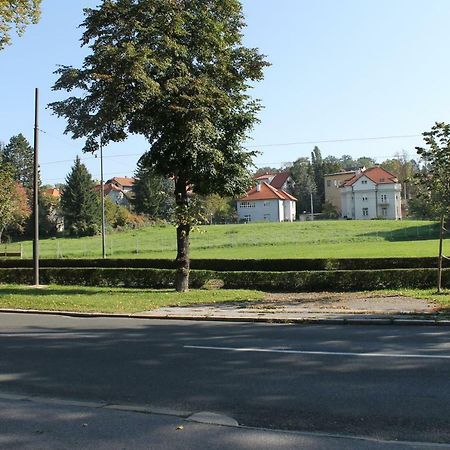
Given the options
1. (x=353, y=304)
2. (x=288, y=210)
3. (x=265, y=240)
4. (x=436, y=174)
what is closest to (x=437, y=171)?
(x=436, y=174)

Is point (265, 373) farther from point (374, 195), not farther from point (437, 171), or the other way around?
point (374, 195)

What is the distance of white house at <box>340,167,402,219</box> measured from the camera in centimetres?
10819

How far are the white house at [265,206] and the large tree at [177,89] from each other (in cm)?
8853

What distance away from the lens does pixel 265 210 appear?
113562 mm

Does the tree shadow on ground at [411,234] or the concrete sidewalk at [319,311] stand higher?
the tree shadow on ground at [411,234]

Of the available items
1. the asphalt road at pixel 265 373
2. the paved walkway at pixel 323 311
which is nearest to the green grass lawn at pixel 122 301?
the paved walkway at pixel 323 311

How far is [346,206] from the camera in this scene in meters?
114

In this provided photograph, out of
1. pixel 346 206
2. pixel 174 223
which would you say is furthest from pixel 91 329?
pixel 346 206

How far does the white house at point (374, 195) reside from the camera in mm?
108188

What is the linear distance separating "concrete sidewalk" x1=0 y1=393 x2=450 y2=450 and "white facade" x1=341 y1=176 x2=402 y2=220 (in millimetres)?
105989

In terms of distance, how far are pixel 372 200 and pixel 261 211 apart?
22419mm

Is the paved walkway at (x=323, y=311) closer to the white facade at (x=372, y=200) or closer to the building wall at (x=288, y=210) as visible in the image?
the white facade at (x=372, y=200)

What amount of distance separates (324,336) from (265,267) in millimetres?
16000

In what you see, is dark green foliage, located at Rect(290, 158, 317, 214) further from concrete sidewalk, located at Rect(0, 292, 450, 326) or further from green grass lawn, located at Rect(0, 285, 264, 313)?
concrete sidewalk, located at Rect(0, 292, 450, 326)
